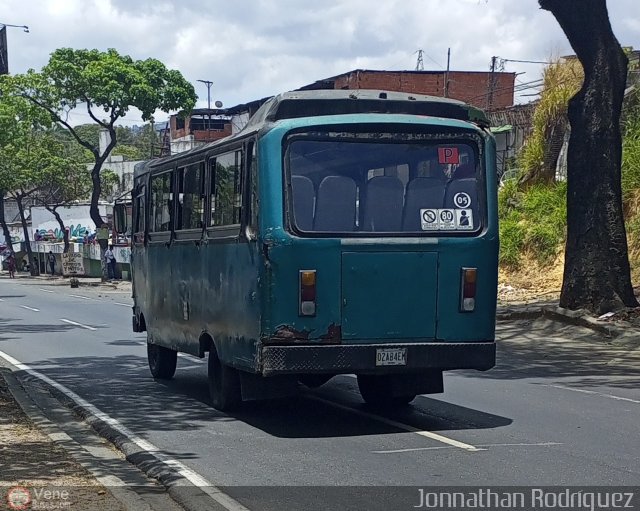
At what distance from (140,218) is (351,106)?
547cm

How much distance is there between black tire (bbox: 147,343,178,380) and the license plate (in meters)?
5.34

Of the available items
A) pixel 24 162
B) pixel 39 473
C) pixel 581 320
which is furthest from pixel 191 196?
pixel 24 162

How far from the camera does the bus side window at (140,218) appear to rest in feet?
49.1

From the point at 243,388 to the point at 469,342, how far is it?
2.33 m

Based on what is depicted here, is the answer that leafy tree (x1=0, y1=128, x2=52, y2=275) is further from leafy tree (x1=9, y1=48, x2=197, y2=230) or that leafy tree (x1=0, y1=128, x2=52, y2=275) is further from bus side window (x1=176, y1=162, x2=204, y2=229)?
bus side window (x1=176, y1=162, x2=204, y2=229)

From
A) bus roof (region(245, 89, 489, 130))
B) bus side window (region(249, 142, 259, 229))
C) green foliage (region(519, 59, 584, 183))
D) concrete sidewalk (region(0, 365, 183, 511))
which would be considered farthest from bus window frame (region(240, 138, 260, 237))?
green foliage (region(519, 59, 584, 183))

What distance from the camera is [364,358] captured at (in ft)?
33.0

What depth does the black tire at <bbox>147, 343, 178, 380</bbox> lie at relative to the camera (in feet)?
48.9

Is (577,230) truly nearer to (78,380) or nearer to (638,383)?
(638,383)

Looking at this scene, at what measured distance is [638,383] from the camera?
14.2m

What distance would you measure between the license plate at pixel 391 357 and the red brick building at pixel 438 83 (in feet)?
173

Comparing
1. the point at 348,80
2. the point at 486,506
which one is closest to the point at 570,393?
the point at 486,506

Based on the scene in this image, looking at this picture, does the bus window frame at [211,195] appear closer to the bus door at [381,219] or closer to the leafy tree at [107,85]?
the bus door at [381,219]

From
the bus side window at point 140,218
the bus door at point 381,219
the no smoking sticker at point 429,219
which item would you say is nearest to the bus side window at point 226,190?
the bus door at point 381,219
